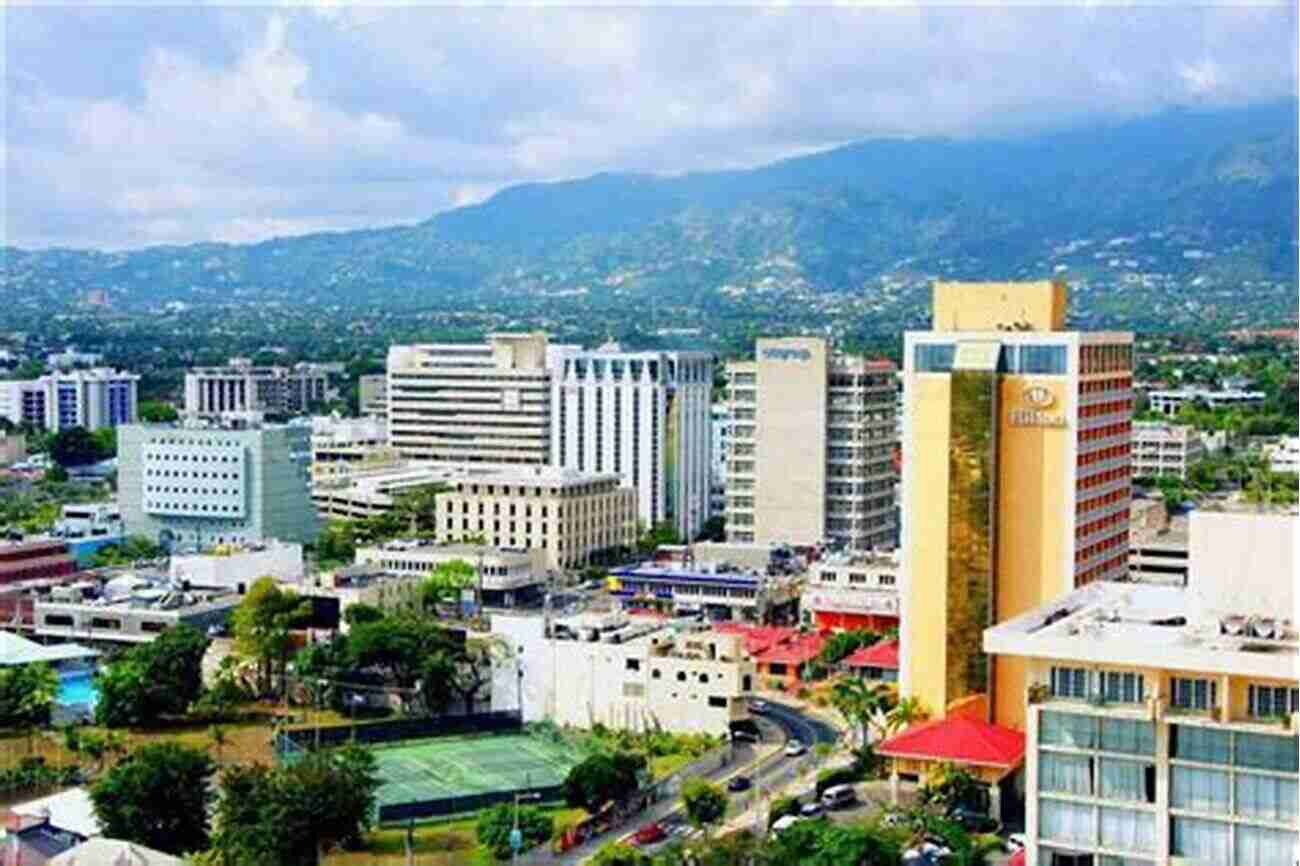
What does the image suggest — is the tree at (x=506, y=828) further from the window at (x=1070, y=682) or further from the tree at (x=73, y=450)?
the tree at (x=73, y=450)

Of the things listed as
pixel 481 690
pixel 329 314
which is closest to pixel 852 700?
pixel 481 690

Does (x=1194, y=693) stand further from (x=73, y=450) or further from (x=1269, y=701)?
(x=73, y=450)

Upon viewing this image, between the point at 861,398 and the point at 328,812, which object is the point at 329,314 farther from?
the point at 328,812

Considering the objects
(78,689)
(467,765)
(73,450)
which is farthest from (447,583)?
(73,450)

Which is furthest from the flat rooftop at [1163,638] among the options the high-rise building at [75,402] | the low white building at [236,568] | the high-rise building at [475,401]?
the high-rise building at [75,402]

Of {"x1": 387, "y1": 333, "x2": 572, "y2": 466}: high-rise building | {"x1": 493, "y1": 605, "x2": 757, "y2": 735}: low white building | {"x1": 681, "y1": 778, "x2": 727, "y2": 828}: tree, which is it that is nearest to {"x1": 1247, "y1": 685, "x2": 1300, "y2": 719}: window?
{"x1": 681, "y1": 778, "x2": 727, "y2": 828}: tree

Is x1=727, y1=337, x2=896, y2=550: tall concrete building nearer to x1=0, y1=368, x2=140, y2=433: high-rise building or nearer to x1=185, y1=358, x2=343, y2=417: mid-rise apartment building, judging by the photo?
x1=185, y1=358, x2=343, y2=417: mid-rise apartment building
